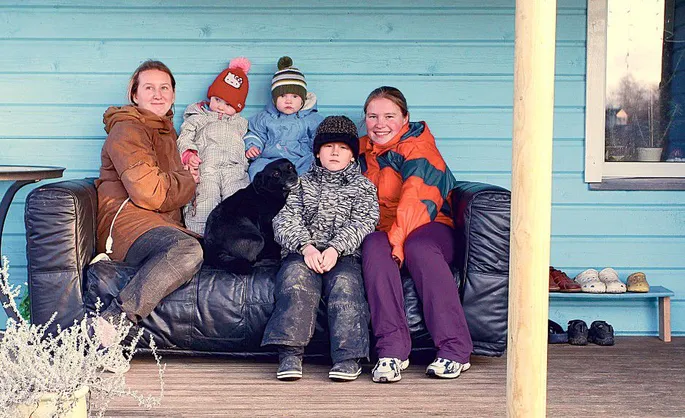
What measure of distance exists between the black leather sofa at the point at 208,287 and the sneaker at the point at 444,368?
19cm

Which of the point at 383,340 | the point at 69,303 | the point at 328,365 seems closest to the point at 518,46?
the point at 383,340

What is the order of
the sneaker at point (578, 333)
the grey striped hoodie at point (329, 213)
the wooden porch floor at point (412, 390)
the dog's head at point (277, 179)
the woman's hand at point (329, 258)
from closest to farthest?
the wooden porch floor at point (412, 390) → the woman's hand at point (329, 258) → the grey striped hoodie at point (329, 213) → the dog's head at point (277, 179) → the sneaker at point (578, 333)

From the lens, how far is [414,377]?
12.3 feet

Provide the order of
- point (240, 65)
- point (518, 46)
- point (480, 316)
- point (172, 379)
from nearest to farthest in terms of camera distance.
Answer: point (518, 46) → point (172, 379) → point (480, 316) → point (240, 65)

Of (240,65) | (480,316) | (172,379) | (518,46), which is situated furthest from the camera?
(240,65)

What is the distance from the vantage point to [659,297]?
468cm

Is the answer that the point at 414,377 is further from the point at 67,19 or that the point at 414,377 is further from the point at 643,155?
the point at 67,19

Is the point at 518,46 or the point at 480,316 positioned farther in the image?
the point at 480,316

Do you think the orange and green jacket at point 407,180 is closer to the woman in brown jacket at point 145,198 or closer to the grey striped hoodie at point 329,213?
the grey striped hoodie at point 329,213

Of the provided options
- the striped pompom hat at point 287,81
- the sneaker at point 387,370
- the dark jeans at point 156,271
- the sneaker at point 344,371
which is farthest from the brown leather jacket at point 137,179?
the sneaker at point 387,370

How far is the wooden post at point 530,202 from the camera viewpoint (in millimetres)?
2445

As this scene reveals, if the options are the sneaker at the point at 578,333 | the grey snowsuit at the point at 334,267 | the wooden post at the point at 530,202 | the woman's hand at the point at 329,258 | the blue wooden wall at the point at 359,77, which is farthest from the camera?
the blue wooden wall at the point at 359,77

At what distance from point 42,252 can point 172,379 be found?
75 centimetres

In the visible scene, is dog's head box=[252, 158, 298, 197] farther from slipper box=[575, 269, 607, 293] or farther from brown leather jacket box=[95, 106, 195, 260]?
slipper box=[575, 269, 607, 293]
